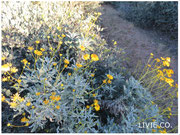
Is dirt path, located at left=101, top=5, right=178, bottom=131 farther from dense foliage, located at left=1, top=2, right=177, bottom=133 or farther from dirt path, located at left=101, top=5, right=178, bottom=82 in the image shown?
dense foliage, located at left=1, top=2, right=177, bottom=133

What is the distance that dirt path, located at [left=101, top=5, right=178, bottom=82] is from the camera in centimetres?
360

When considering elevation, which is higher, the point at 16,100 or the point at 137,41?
the point at 137,41

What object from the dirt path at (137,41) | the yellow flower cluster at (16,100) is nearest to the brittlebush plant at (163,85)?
the dirt path at (137,41)

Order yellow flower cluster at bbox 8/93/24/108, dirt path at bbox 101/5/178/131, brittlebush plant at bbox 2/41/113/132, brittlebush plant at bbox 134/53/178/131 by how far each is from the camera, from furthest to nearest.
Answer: dirt path at bbox 101/5/178/131 → brittlebush plant at bbox 134/53/178/131 → brittlebush plant at bbox 2/41/113/132 → yellow flower cluster at bbox 8/93/24/108

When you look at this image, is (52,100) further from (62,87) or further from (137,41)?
(137,41)

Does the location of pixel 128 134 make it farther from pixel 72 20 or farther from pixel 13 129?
pixel 72 20

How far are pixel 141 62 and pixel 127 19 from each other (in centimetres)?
237

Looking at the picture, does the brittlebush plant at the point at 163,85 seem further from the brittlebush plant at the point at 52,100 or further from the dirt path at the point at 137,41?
the brittlebush plant at the point at 52,100

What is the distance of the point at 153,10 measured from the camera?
4.64 m

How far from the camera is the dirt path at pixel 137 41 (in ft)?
11.7

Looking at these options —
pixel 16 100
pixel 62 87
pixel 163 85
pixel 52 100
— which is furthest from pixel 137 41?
pixel 16 100

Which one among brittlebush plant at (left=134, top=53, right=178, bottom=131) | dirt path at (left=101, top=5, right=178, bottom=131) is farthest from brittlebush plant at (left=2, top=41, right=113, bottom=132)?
dirt path at (left=101, top=5, right=178, bottom=131)

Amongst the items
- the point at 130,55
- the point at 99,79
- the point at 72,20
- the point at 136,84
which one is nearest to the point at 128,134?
the point at 136,84

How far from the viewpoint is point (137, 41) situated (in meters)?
4.11
